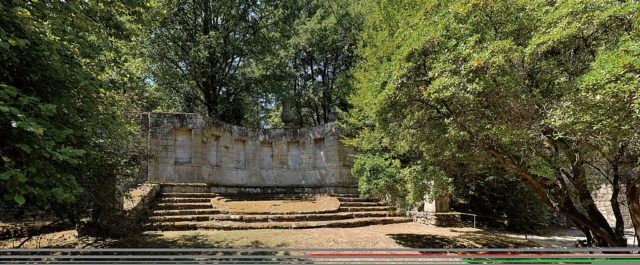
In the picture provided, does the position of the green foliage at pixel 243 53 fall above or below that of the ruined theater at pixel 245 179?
above

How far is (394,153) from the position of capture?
11.1m

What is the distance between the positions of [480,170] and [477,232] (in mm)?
4038

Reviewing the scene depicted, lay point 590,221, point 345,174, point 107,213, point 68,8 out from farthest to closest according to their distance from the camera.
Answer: point 345,174 < point 107,213 < point 590,221 < point 68,8

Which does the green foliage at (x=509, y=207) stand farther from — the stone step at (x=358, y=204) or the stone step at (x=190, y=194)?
the stone step at (x=190, y=194)

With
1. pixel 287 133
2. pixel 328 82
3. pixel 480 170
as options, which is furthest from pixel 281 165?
pixel 480 170

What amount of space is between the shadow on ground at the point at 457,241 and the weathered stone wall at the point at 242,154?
6799 mm

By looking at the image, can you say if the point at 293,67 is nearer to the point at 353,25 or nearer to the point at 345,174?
the point at 353,25

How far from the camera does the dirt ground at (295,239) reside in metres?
7.47

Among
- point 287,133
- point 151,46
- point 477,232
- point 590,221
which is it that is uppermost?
point 151,46

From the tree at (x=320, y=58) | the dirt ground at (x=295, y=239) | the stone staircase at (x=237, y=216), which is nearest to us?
the dirt ground at (x=295, y=239)

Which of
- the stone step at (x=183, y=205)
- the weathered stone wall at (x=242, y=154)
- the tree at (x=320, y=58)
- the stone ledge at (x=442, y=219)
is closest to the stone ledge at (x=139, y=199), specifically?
the stone step at (x=183, y=205)

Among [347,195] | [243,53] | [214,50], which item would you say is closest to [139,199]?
[347,195]

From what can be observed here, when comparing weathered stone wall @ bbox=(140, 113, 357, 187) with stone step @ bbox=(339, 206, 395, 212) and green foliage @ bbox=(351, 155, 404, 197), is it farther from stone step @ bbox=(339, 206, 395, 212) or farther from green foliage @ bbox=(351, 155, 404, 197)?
green foliage @ bbox=(351, 155, 404, 197)

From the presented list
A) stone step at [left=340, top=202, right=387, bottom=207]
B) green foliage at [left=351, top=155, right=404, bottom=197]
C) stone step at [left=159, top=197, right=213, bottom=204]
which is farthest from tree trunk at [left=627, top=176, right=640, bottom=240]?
stone step at [left=159, top=197, right=213, bottom=204]
